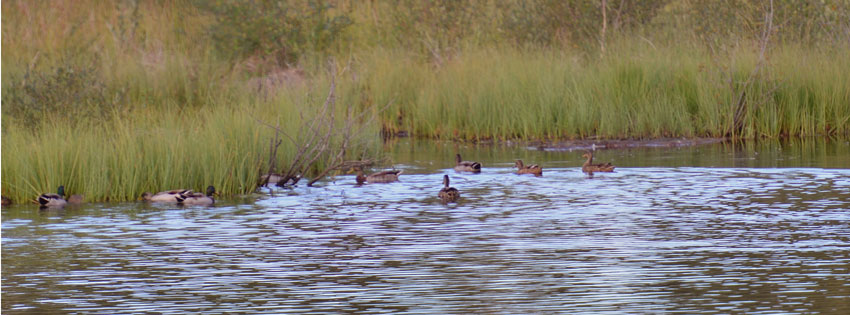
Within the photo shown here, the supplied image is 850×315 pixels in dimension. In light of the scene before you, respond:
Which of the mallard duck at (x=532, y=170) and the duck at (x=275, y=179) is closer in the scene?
the duck at (x=275, y=179)

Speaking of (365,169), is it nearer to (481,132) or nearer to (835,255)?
(481,132)

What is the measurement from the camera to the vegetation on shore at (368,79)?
1552 cm

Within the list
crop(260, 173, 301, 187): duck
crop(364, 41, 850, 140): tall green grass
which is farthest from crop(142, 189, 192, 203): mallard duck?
crop(364, 41, 850, 140): tall green grass

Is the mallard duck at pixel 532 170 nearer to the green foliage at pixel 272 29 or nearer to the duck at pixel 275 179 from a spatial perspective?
the duck at pixel 275 179

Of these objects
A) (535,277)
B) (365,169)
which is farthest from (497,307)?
(365,169)

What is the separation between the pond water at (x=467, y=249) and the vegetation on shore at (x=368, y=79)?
99cm

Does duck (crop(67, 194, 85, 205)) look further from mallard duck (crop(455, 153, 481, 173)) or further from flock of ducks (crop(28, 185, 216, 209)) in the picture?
mallard duck (crop(455, 153, 481, 173))

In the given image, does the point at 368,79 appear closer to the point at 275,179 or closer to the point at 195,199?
the point at 275,179

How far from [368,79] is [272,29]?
407 centimetres

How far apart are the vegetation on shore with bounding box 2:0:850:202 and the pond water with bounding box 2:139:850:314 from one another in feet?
3.24

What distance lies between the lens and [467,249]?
10.9m

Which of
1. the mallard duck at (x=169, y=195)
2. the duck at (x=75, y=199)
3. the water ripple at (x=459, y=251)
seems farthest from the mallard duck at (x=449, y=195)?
the duck at (x=75, y=199)

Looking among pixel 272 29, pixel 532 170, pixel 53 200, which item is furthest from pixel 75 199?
pixel 272 29

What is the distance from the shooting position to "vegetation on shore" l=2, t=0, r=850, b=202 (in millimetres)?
15523
